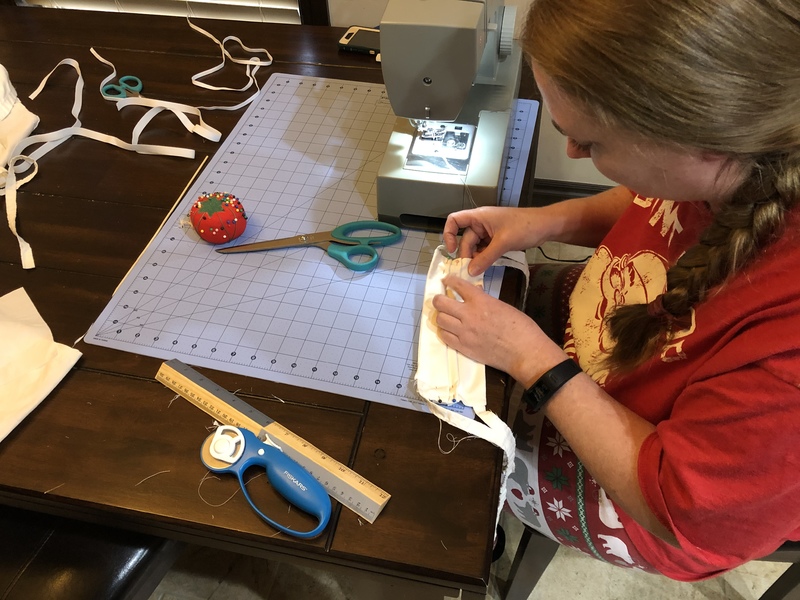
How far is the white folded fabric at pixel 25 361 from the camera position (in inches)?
28.1

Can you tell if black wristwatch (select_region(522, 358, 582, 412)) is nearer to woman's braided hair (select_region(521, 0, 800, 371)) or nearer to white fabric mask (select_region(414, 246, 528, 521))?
white fabric mask (select_region(414, 246, 528, 521))

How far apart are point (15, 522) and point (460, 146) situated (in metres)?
0.83

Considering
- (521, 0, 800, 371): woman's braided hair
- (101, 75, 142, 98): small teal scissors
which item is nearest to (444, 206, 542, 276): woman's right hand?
(521, 0, 800, 371): woman's braided hair

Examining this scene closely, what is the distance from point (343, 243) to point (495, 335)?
28cm

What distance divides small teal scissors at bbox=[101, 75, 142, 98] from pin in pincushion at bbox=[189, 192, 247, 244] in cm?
41

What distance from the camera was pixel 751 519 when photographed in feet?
1.84

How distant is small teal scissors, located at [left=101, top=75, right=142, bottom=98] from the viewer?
116cm

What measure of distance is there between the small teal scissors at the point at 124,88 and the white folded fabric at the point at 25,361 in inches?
20.3

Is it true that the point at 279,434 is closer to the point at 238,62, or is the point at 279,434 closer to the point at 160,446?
the point at 160,446

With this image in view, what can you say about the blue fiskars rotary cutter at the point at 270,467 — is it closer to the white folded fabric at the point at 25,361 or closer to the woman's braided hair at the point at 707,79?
the white folded fabric at the point at 25,361

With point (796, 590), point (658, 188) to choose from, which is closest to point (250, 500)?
point (658, 188)

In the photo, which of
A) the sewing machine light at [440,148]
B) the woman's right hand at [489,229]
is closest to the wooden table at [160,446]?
the woman's right hand at [489,229]

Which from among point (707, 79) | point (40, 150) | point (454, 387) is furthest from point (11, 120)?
point (707, 79)

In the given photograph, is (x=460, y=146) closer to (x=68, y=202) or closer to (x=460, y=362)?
(x=460, y=362)
